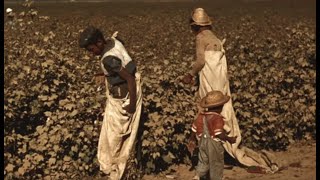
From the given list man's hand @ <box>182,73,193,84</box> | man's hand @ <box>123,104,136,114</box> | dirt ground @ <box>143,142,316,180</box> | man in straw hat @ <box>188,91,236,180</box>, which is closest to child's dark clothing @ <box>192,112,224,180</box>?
man in straw hat @ <box>188,91,236,180</box>

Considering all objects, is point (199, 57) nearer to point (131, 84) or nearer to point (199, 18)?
point (199, 18)

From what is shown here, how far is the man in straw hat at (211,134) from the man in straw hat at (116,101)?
24.9 inches

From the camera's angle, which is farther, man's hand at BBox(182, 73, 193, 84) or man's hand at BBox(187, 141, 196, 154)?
man's hand at BBox(182, 73, 193, 84)

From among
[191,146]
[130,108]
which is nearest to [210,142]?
[191,146]

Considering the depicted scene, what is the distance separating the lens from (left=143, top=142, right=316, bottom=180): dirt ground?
6.06 m

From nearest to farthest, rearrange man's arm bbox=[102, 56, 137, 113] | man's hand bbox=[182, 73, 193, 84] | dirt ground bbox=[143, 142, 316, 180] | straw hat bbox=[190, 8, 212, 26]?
man's arm bbox=[102, 56, 137, 113] → straw hat bbox=[190, 8, 212, 26] → man's hand bbox=[182, 73, 193, 84] → dirt ground bbox=[143, 142, 316, 180]

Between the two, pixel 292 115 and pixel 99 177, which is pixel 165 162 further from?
pixel 292 115

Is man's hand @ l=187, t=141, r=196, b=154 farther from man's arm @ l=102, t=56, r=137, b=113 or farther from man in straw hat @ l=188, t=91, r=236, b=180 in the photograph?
man's arm @ l=102, t=56, r=137, b=113

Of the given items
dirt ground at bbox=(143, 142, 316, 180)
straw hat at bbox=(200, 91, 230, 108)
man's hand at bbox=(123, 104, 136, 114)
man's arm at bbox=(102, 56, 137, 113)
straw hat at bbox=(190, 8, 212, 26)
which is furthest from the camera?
dirt ground at bbox=(143, 142, 316, 180)

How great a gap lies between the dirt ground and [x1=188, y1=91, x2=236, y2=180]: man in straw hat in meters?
1.02

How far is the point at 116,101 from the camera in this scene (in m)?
5.18

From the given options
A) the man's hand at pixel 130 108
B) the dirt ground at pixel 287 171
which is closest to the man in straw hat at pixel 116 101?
the man's hand at pixel 130 108

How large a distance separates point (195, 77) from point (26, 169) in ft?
6.50

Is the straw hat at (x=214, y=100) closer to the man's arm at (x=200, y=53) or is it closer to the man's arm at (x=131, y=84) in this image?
the man's arm at (x=131, y=84)
